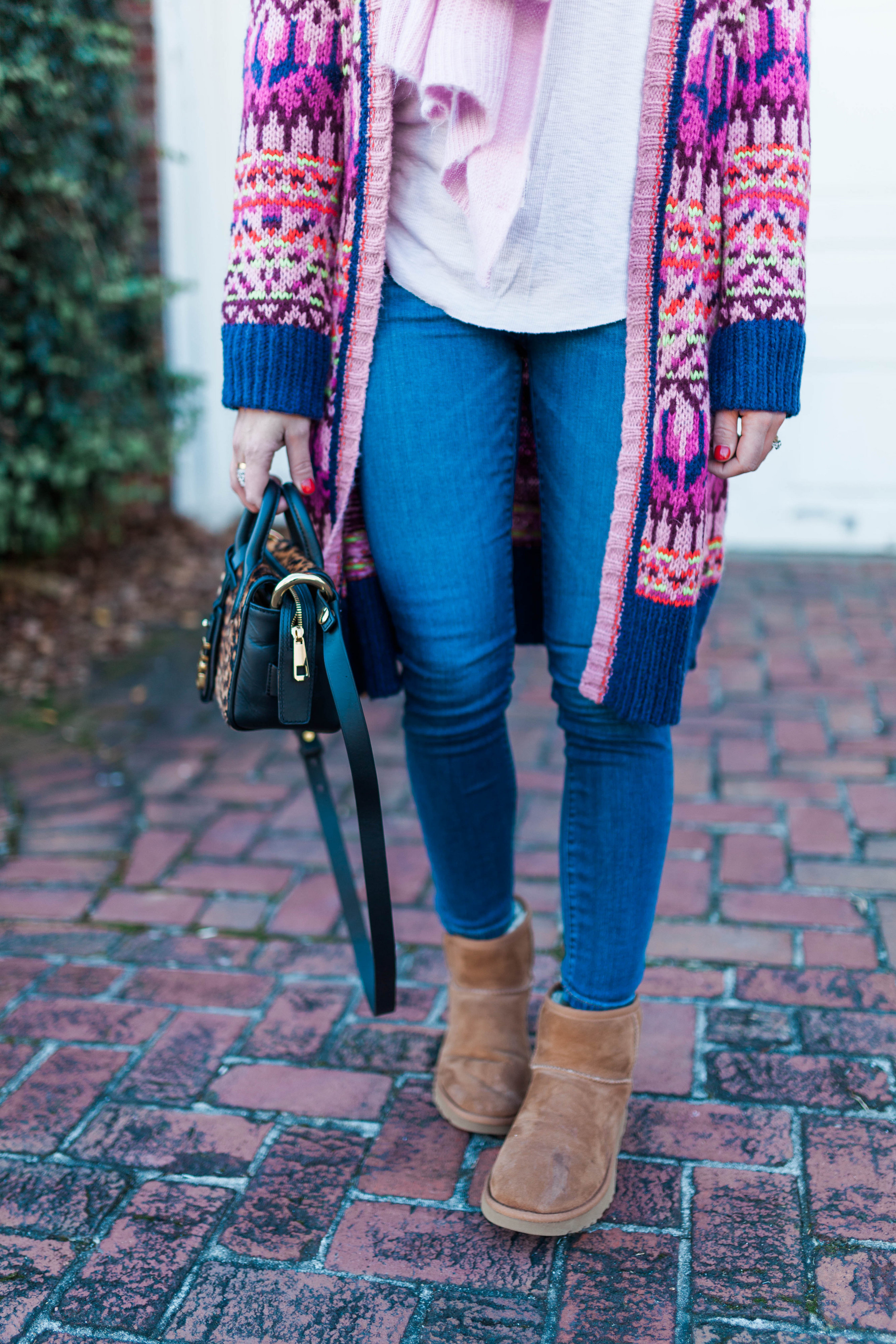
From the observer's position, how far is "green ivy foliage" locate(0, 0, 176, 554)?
323 centimetres

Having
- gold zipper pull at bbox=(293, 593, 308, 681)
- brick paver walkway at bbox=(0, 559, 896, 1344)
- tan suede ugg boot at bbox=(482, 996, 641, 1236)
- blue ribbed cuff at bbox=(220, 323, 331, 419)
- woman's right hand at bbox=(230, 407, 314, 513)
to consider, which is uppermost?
blue ribbed cuff at bbox=(220, 323, 331, 419)

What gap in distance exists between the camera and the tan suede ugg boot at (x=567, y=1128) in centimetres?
124

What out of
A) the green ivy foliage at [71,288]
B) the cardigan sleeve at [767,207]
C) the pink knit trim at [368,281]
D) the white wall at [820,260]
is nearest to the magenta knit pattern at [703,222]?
the cardigan sleeve at [767,207]

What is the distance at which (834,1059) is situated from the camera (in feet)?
5.06

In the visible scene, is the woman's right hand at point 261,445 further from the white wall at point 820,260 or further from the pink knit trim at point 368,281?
the white wall at point 820,260

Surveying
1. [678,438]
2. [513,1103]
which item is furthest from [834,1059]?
[678,438]

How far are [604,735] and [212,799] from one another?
1.39m

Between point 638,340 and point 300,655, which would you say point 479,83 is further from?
point 300,655

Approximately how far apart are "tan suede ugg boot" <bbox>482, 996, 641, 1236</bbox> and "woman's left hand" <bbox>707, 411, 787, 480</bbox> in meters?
0.64

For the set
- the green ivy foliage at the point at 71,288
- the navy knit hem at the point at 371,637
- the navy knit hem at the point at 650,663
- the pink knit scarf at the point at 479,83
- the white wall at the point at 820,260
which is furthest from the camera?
the white wall at the point at 820,260

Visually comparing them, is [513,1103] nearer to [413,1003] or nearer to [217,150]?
[413,1003]

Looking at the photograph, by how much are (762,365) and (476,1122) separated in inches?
37.5

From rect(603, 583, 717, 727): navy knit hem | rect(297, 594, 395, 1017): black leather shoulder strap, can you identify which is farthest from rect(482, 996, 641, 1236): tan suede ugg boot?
rect(603, 583, 717, 727): navy knit hem

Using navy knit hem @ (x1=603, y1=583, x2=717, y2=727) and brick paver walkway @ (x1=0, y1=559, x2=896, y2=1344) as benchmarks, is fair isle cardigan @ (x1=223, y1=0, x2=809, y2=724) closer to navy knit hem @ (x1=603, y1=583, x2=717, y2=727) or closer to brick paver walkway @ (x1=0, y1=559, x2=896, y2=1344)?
navy knit hem @ (x1=603, y1=583, x2=717, y2=727)
